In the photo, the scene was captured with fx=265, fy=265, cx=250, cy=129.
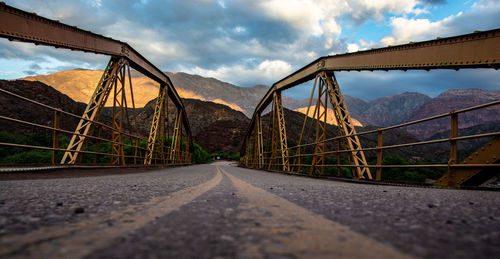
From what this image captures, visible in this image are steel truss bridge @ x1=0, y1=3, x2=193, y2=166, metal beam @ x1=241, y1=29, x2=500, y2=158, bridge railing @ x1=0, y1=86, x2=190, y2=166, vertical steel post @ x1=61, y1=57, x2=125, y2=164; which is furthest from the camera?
vertical steel post @ x1=61, y1=57, x2=125, y2=164

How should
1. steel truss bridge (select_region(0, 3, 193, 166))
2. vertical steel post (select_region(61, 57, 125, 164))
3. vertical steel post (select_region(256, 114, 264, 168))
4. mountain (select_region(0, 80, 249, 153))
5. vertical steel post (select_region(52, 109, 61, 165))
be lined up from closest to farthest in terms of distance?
vertical steel post (select_region(52, 109, 61, 165))
steel truss bridge (select_region(0, 3, 193, 166))
vertical steel post (select_region(61, 57, 125, 164))
vertical steel post (select_region(256, 114, 264, 168))
mountain (select_region(0, 80, 249, 153))

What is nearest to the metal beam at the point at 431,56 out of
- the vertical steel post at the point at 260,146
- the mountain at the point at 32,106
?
the vertical steel post at the point at 260,146

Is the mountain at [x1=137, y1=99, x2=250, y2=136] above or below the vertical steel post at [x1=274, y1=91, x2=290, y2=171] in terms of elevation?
above

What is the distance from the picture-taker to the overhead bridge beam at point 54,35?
28.0ft

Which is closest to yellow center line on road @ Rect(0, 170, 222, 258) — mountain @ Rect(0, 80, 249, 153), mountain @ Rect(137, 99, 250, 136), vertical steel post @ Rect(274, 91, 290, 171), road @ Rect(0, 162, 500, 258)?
road @ Rect(0, 162, 500, 258)

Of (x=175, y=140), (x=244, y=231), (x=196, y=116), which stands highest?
(x=196, y=116)

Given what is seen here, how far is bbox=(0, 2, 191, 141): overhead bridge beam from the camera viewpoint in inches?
336

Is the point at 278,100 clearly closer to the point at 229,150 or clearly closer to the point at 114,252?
the point at 114,252

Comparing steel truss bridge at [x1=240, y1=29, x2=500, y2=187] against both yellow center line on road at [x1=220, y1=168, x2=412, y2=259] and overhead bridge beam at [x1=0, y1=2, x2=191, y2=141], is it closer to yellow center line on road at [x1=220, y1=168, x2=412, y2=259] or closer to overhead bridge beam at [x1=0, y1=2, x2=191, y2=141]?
yellow center line on road at [x1=220, y1=168, x2=412, y2=259]

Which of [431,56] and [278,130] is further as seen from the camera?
[278,130]

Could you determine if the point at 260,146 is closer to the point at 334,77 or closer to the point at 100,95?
the point at 334,77

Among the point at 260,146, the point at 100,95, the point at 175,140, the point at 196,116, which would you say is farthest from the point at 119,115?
the point at 196,116

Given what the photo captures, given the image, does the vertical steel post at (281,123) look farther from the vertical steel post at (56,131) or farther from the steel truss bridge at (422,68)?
the vertical steel post at (56,131)

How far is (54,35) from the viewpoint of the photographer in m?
10.3
